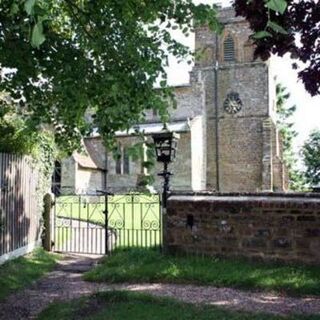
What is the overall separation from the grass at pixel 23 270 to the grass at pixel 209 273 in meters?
1.06

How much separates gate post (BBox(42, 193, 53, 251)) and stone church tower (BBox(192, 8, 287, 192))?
90.9ft

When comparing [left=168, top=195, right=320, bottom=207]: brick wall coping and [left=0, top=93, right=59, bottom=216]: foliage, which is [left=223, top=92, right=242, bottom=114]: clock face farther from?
[left=168, top=195, right=320, bottom=207]: brick wall coping

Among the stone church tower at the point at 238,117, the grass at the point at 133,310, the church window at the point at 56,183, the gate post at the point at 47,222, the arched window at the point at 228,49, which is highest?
the arched window at the point at 228,49

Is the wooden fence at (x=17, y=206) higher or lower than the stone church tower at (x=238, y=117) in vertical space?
lower

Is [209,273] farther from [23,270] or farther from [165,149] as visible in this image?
[23,270]

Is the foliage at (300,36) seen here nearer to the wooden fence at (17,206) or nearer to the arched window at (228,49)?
the wooden fence at (17,206)

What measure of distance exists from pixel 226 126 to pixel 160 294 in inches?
1325

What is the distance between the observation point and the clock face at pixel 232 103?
1590 inches

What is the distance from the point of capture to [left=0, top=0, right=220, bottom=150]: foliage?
5715 millimetres

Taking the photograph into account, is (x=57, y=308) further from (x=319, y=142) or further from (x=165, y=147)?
(x=319, y=142)

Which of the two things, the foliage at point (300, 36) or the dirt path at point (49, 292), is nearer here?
the foliage at point (300, 36)

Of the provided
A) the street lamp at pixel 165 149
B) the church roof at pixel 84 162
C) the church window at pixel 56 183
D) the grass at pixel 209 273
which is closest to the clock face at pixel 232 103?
the church roof at pixel 84 162

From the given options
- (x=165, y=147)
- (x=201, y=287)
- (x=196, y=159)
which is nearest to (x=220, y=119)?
(x=196, y=159)

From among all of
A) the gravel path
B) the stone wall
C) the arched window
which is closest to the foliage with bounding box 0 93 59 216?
the gravel path
